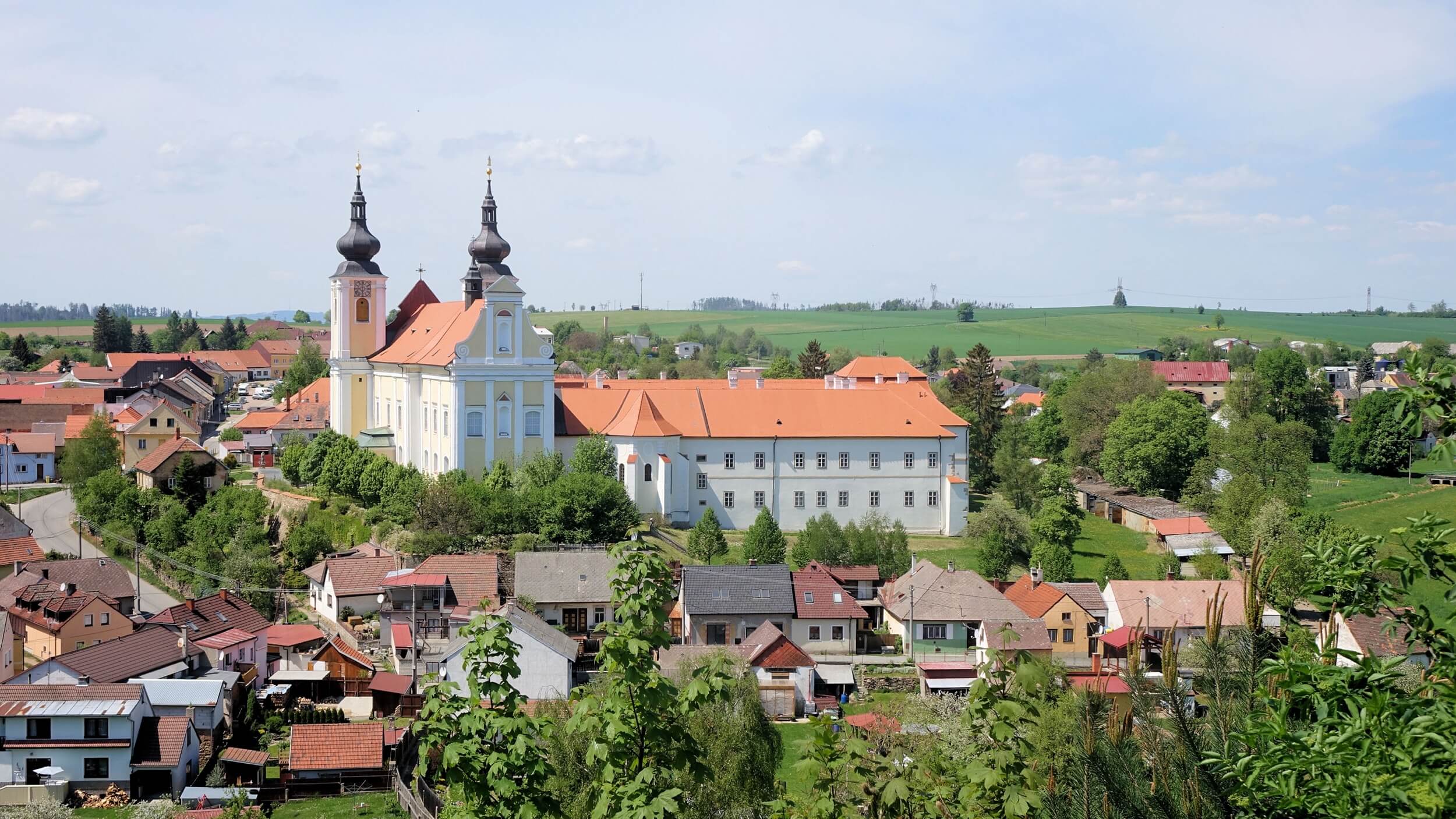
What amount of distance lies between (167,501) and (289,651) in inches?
607

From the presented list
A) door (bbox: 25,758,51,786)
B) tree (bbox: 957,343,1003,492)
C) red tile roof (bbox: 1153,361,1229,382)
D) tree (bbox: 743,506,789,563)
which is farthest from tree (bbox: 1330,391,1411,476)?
door (bbox: 25,758,51,786)

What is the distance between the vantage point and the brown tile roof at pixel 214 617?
36.0 metres

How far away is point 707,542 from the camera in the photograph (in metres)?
44.2

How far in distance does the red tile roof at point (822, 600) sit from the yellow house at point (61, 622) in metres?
18.0

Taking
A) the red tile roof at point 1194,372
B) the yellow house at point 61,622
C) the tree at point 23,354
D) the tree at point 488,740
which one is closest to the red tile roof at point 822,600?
the yellow house at point 61,622

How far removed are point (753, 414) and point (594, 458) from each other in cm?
767

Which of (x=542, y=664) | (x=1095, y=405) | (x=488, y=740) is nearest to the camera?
(x=488, y=740)

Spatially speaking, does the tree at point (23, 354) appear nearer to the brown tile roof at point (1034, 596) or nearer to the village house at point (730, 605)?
the village house at point (730, 605)

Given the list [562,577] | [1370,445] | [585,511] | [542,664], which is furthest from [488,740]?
[1370,445]

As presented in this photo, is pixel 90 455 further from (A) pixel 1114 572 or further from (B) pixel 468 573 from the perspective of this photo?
(A) pixel 1114 572

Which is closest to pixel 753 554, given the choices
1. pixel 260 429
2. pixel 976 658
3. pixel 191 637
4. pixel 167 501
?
pixel 976 658

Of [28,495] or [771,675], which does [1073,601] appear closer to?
[771,675]

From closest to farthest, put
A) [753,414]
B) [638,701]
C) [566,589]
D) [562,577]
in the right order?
[638,701] < [566,589] < [562,577] < [753,414]

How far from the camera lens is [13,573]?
39656 mm
